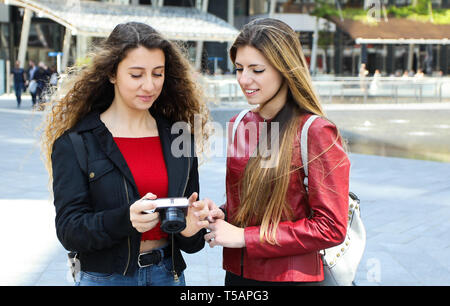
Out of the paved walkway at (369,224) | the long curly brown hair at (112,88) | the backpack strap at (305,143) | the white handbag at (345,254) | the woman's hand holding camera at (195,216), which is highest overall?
the long curly brown hair at (112,88)

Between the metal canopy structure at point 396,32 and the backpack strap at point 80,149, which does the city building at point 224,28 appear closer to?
the metal canopy structure at point 396,32

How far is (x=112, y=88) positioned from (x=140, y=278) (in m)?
0.79

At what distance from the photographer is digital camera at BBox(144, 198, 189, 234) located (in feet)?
6.24

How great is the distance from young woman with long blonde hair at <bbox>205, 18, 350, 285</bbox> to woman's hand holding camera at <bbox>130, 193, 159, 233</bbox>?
247 mm

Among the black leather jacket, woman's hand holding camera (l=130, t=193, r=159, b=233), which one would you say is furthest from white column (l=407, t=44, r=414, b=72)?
woman's hand holding camera (l=130, t=193, r=159, b=233)

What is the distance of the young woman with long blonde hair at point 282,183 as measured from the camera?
6.79ft

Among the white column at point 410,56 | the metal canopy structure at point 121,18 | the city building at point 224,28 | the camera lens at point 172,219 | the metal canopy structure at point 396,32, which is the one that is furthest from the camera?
the white column at point 410,56

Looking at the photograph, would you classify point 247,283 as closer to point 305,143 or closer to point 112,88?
point 305,143

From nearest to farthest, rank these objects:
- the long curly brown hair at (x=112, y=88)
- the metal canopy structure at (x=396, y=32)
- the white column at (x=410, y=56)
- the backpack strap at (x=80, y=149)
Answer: the backpack strap at (x=80, y=149) → the long curly brown hair at (x=112, y=88) → the metal canopy structure at (x=396, y=32) → the white column at (x=410, y=56)

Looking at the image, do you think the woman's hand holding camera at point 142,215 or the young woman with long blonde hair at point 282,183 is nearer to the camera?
the woman's hand holding camera at point 142,215

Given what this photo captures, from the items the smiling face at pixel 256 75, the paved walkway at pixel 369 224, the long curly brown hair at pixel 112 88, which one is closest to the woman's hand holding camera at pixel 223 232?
the smiling face at pixel 256 75

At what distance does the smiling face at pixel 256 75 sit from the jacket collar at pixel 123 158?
38cm

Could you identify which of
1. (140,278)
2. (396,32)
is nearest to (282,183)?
(140,278)

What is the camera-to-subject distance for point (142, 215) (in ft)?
6.48
